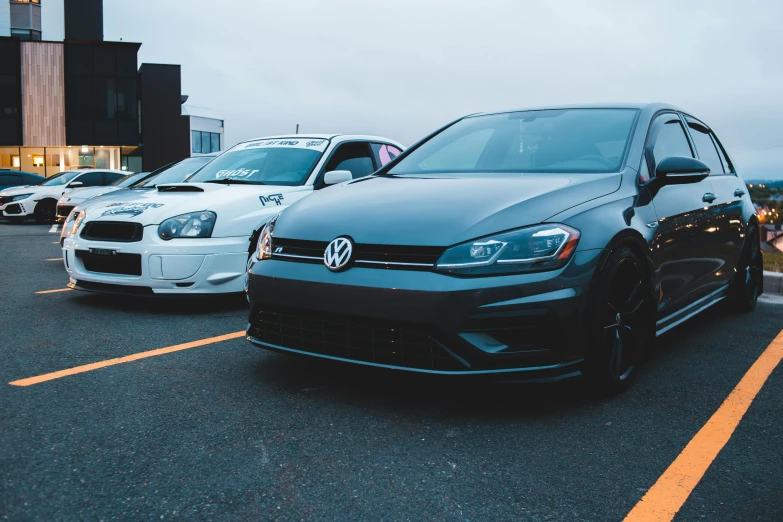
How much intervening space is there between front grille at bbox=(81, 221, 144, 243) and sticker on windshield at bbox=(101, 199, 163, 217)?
0.09 metres

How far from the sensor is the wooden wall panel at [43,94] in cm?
3650

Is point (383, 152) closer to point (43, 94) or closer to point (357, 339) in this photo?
point (357, 339)

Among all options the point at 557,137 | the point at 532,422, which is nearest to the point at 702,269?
the point at 557,137

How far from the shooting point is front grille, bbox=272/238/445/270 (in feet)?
10.3

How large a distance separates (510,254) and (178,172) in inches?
260

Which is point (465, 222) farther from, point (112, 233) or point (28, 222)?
point (28, 222)

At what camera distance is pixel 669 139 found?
179 inches

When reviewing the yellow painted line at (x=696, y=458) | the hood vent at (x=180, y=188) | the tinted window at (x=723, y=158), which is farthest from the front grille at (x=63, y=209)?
the yellow painted line at (x=696, y=458)

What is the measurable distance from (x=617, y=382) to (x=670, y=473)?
0.86 metres

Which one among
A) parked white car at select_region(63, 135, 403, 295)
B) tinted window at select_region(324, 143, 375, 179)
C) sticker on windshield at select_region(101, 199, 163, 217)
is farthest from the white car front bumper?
tinted window at select_region(324, 143, 375, 179)

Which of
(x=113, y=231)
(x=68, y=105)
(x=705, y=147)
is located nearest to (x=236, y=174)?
(x=113, y=231)

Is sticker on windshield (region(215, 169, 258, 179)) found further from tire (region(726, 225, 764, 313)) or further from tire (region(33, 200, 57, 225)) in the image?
tire (region(33, 200, 57, 225))

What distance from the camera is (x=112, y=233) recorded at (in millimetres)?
5824

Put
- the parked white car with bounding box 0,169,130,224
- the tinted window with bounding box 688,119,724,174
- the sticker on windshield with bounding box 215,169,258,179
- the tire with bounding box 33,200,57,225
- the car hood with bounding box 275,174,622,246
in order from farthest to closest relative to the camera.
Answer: the tire with bounding box 33,200,57,225 < the parked white car with bounding box 0,169,130,224 < the sticker on windshield with bounding box 215,169,258,179 < the tinted window with bounding box 688,119,724,174 < the car hood with bounding box 275,174,622,246
